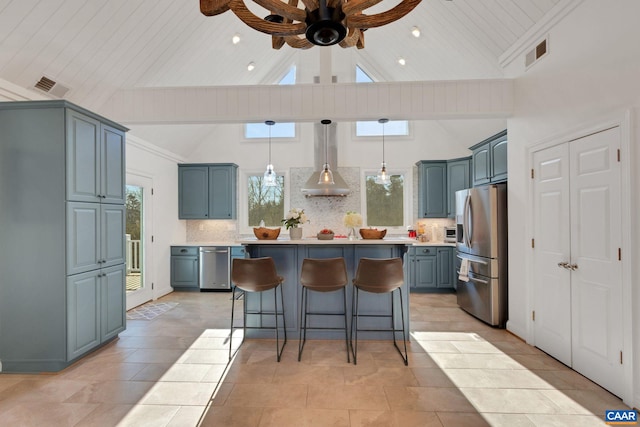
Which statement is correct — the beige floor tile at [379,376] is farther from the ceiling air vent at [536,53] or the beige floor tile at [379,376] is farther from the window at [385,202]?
the window at [385,202]

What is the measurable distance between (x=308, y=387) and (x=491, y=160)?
150 inches

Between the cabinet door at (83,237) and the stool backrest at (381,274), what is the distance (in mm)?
2639

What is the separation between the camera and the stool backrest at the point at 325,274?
2.99m

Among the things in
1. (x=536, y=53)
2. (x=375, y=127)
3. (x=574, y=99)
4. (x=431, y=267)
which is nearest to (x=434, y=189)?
(x=431, y=267)

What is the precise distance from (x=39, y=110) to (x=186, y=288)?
3891 mm

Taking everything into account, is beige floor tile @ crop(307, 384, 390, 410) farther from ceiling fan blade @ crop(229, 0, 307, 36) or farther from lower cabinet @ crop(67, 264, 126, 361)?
ceiling fan blade @ crop(229, 0, 307, 36)

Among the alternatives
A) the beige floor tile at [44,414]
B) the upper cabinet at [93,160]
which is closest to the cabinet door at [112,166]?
the upper cabinet at [93,160]

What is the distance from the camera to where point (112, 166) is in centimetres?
329

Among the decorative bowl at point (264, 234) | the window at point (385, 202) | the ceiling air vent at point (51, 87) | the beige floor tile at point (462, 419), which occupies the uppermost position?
the ceiling air vent at point (51, 87)

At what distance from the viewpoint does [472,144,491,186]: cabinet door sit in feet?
14.5

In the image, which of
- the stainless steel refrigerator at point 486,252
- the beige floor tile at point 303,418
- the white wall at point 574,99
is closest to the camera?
the beige floor tile at point 303,418

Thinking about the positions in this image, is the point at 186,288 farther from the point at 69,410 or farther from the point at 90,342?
the point at 69,410

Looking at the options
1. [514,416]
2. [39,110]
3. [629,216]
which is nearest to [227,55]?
[39,110]

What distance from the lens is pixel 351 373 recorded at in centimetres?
271
